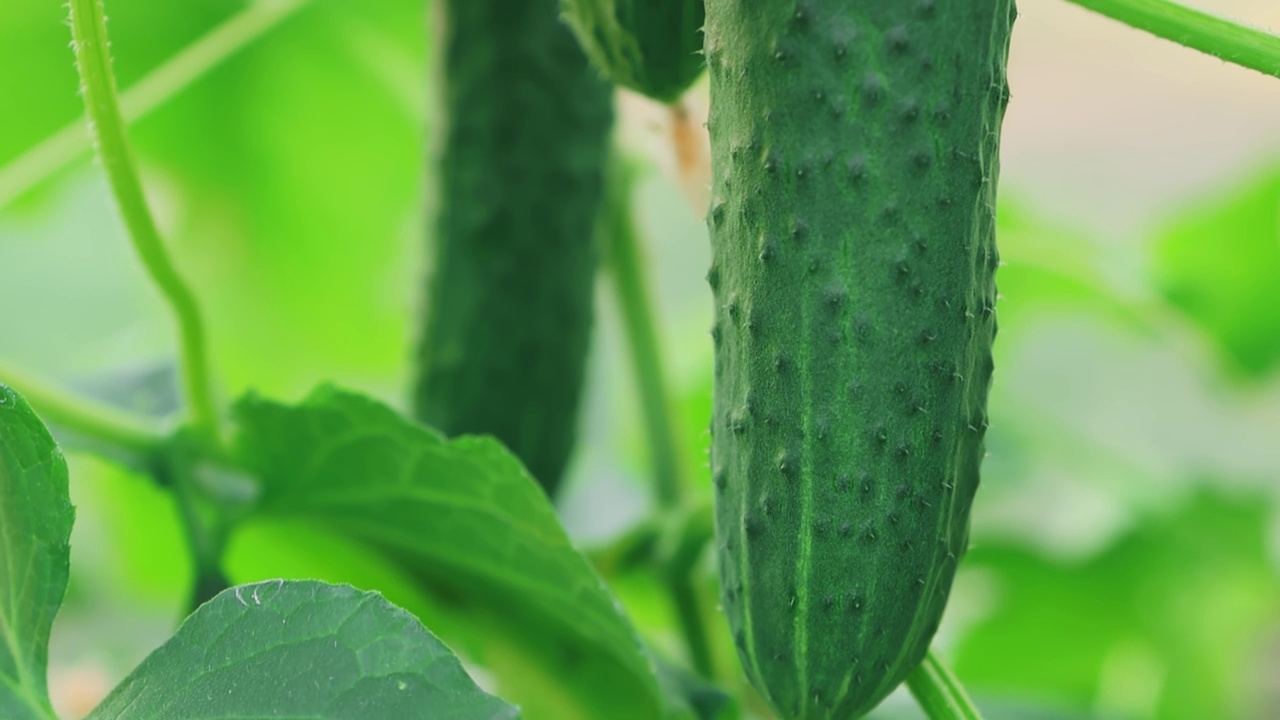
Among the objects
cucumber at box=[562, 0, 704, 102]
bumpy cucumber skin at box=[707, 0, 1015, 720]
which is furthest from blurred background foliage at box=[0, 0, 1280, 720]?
bumpy cucumber skin at box=[707, 0, 1015, 720]

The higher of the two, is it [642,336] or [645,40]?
[642,336]

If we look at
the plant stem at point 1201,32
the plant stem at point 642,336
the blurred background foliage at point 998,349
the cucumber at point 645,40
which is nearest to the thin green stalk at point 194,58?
the blurred background foliage at point 998,349

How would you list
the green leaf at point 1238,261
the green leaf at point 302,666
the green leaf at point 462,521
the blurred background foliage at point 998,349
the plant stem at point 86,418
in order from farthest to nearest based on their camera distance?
the green leaf at point 1238,261 < the blurred background foliage at point 998,349 < the plant stem at point 86,418 < the green leaf at point 462,521 < the green leaf at point 302,666

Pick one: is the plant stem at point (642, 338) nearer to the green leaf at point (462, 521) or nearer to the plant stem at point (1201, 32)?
the green leaf at point (462, 521)

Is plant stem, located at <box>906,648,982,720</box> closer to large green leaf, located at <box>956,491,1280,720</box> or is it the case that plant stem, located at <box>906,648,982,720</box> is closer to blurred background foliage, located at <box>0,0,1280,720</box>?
blurred background foliage, located at <box>0,0,1280,720</box>

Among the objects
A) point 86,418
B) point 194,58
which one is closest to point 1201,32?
point 86,418

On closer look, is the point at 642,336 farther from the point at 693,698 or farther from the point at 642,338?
the point at 693,698
